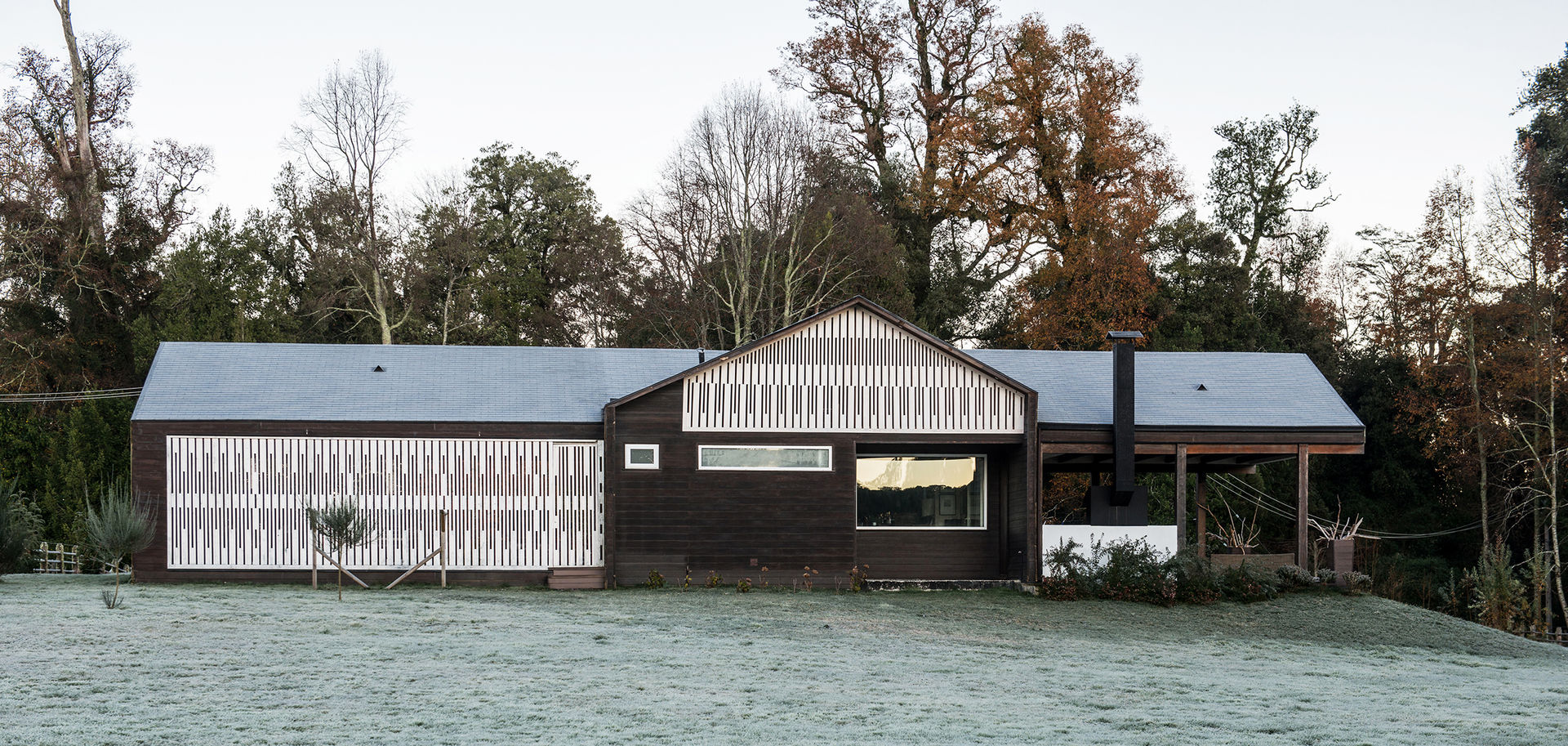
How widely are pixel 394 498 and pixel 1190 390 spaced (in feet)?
44.3

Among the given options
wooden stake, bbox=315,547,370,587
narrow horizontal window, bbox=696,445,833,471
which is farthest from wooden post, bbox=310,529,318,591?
narrow horizontal window, bbox=696,445,833,471

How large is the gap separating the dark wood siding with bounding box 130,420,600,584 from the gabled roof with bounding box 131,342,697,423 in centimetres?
12

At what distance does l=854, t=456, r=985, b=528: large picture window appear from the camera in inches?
885

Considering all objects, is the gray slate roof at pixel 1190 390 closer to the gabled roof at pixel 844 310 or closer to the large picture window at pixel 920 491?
the gabled roof at pixel 844 310

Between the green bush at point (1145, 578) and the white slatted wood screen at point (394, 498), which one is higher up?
the white slatted wood screen at point (394, 498)

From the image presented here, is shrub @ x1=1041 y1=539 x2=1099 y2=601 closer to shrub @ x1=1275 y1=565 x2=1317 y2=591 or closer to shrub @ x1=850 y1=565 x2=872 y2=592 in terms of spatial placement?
shrub @ x1=850 y1=565 x2=872 y2=592

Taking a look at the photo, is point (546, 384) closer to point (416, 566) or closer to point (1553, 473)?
point (416, 566)

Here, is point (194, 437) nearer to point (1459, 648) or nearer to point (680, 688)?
point (680, 688)

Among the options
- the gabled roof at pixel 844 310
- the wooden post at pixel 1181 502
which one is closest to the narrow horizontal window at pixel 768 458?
the gabled roof at pixel 844 310

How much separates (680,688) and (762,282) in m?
23.6

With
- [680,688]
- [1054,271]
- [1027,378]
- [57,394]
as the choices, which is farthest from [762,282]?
[680,688]

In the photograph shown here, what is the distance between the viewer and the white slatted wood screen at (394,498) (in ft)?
66.7

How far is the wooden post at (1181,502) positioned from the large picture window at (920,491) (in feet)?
10.6

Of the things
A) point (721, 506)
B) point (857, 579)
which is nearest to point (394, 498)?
point (721, 506)
